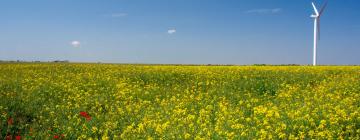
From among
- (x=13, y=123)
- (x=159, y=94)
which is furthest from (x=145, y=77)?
(x=13, y=123)

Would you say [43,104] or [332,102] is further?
[43,104]

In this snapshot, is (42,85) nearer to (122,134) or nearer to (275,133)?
(122,134)

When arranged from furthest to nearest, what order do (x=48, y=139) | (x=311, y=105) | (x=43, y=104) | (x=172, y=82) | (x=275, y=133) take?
1. (x=172, y=82)
2. (x=43, y=104)
3. (x=311, y=105)
4. (x=48, y=139)
5. (x=275, y=133)

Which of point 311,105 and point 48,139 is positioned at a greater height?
point 311,105

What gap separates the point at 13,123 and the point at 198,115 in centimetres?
647

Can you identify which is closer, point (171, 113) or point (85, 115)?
point (171, 113)

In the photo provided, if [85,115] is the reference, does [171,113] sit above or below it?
above

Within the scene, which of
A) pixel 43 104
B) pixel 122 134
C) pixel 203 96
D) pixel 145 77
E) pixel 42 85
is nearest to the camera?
pixel 122 134

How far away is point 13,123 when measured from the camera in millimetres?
15375

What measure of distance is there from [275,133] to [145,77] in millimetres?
15335

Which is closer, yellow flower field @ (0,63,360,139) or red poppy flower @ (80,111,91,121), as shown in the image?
yellow flower field @ (0,63,360,139)

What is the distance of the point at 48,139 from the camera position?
1356 centimetres

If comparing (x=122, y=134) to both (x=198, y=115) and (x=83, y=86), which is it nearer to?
(x=198, y=115)

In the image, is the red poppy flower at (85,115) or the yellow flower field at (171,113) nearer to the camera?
the yellow flower field at (171,113)
